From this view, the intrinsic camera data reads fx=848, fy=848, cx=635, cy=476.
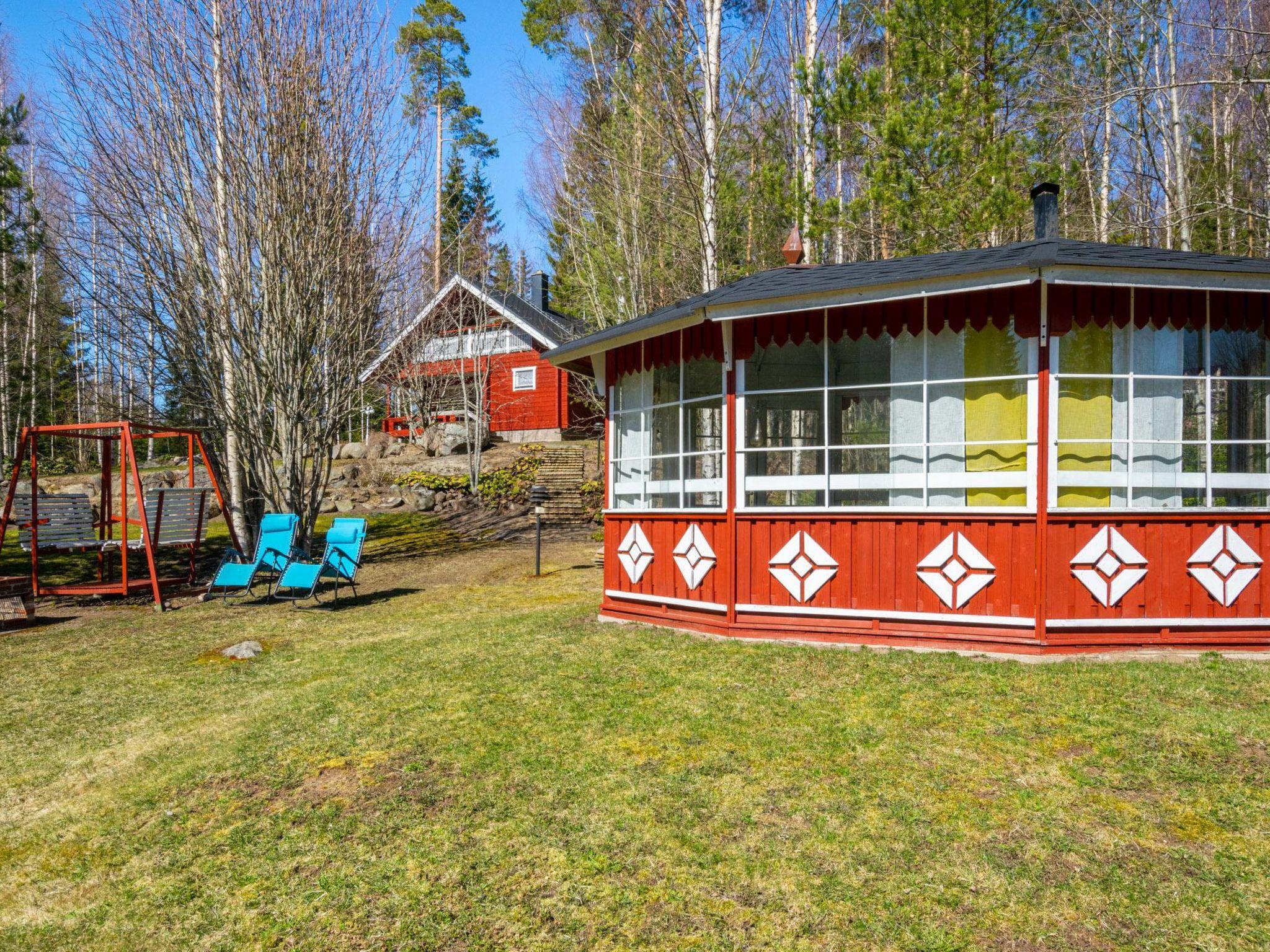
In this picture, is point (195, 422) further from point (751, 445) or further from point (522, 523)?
point (751, 445)

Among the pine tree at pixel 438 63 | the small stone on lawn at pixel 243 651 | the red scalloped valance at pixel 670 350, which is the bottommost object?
the small stone on lawn at pixel 243 651

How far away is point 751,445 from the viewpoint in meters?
8.21

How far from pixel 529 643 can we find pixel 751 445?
2847 millimetres

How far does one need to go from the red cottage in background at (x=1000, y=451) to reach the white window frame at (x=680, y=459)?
0.11 metres

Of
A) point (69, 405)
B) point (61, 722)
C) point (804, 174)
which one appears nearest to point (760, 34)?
point (804, 174)

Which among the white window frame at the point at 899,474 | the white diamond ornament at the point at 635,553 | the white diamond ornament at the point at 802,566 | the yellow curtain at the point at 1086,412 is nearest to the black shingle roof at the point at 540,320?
the white diamond ornament at the point at 635,553

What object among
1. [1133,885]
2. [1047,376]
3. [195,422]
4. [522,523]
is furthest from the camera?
[522,523]

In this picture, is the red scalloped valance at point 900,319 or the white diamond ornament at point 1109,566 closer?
the white diamond ornament at point 1109,566

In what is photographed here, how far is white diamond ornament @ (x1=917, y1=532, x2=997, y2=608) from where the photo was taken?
23.1 ft

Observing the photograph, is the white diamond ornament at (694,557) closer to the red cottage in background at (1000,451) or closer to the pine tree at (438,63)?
the red cottage in background at (1000,451)

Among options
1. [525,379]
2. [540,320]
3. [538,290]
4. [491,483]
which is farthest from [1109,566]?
[538,290]

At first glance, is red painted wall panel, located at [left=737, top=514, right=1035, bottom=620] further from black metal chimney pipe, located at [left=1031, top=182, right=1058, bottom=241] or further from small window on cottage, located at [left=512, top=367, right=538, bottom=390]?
small window on cottage, located at [left=512, top=367, right=538, bottom=390]

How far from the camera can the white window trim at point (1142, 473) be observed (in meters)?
6.88

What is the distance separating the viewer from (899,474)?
748 centimetres
